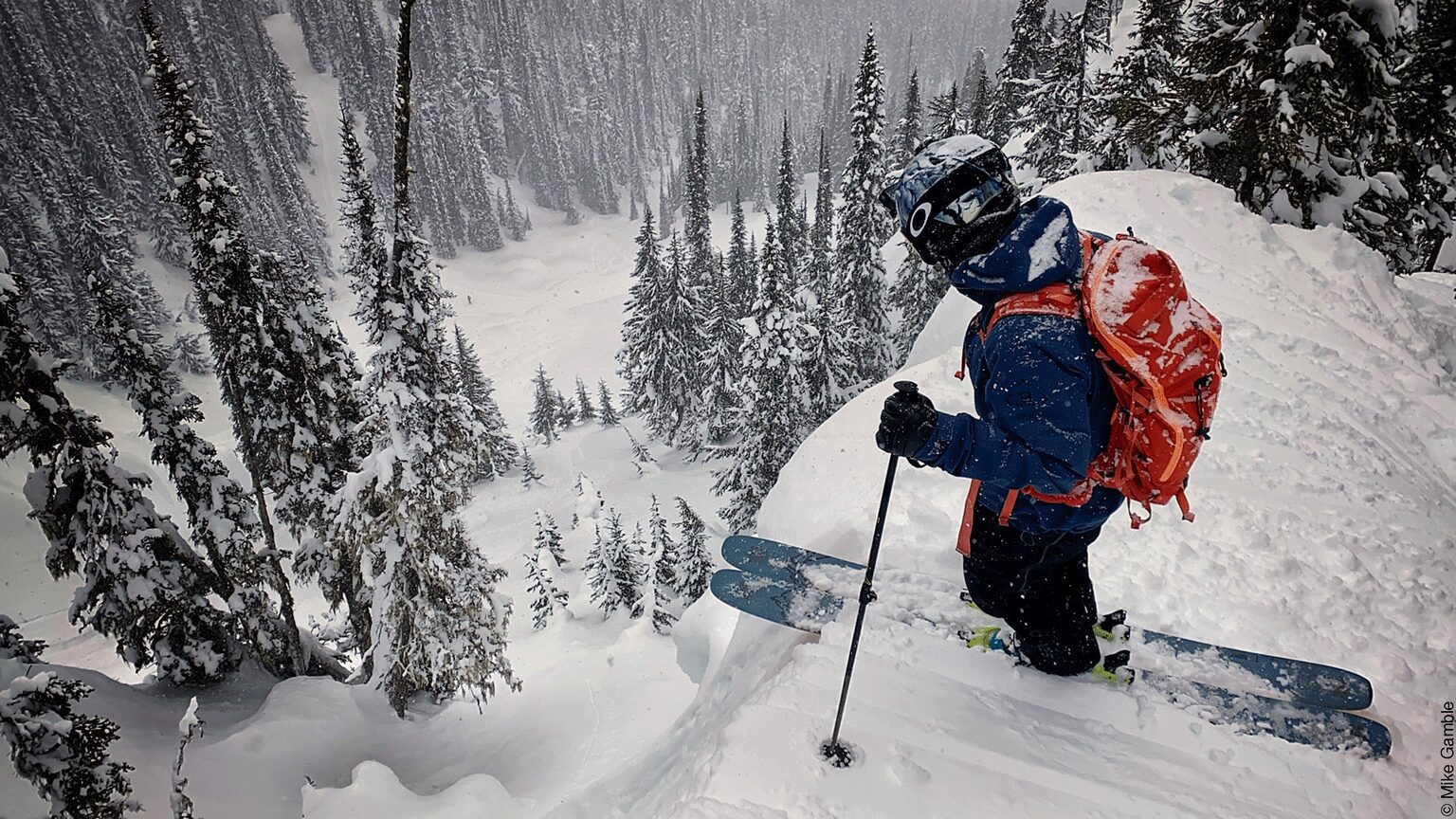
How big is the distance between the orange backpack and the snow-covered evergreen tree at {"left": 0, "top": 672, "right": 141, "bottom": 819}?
812 cm

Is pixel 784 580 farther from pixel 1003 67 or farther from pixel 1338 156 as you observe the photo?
pixel 1003 67

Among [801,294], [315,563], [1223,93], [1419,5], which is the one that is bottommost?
[315,563]

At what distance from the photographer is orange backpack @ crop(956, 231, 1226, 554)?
2322mm

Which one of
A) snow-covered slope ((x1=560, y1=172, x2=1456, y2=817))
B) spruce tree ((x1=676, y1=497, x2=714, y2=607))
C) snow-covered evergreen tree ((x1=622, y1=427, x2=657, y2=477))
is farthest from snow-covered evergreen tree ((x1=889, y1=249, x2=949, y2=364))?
snow-covered slope ((x1=560, y1=172, x2=1456, y2=817))

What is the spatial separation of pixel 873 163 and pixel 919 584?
26659mm

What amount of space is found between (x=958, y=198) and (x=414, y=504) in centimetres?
1107

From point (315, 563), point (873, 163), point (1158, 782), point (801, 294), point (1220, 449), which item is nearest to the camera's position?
point (1158, 782)

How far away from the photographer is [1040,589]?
10.6ft

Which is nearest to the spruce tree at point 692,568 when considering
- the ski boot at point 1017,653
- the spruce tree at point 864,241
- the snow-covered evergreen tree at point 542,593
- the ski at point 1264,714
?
the snow-covered evergreen tree at point 542,593

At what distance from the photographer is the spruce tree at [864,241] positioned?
26.0 metres

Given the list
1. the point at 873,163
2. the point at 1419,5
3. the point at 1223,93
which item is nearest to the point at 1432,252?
the point at 1419,5

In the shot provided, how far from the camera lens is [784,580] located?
427 cm

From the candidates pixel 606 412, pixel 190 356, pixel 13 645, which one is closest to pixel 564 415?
pixel 606 412

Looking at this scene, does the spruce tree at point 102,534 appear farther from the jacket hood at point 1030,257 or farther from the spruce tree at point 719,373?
the spruce tree at point 719,373
